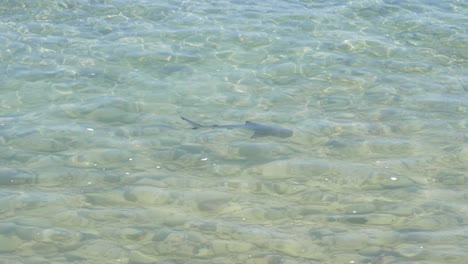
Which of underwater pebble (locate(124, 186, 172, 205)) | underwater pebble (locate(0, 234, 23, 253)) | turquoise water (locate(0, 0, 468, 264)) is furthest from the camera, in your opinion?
underwater pebble (locate(124, 186, 172, 205))

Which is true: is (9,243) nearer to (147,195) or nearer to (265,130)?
Answer: (147,195)

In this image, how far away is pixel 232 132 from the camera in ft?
28.9

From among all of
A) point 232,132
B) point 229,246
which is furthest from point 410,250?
point 232,132

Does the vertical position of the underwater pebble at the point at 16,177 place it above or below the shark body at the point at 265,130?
below

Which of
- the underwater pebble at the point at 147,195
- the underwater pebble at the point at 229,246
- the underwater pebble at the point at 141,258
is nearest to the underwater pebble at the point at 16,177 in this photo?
the underwater pebble at the point at 147,195

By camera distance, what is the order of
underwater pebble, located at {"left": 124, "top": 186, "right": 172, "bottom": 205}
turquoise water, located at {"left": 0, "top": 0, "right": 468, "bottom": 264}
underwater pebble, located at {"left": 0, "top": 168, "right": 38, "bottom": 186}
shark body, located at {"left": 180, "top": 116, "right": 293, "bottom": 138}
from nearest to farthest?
turquoise water, located at {"left": 0, "top": 0, "right": 468, "bottom": 264} < underwater pebble, located at {"left": 124, "top": 186, "right": 172, "bottom": 205} < underwater pebble, located at {"left": 0, "top": 168, "right": 38, "bottom": 186} < shark body, located at {"left": 180, "top": 116, "right": 293, "bottom": 138}

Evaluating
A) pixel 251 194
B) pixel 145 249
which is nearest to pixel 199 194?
pixel 251 194

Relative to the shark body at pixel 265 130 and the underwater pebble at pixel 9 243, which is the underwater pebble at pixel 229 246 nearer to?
the underwater pebble at pixel 9 243

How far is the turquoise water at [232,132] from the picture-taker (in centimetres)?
668

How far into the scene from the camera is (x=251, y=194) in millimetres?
7512

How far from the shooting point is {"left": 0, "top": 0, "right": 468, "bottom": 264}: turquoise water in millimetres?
6680

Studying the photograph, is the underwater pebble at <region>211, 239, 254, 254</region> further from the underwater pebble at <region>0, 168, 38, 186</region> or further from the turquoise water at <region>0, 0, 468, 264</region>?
the underwater pebble at <region>0, 168, 38, 186</region>

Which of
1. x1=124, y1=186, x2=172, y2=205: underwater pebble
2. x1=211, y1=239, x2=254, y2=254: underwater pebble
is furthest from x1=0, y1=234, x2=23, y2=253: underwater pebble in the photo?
x1=211, y1=239, x2=254, y2=254: underwater pebble

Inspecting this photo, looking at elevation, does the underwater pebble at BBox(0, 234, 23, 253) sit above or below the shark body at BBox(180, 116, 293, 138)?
below
